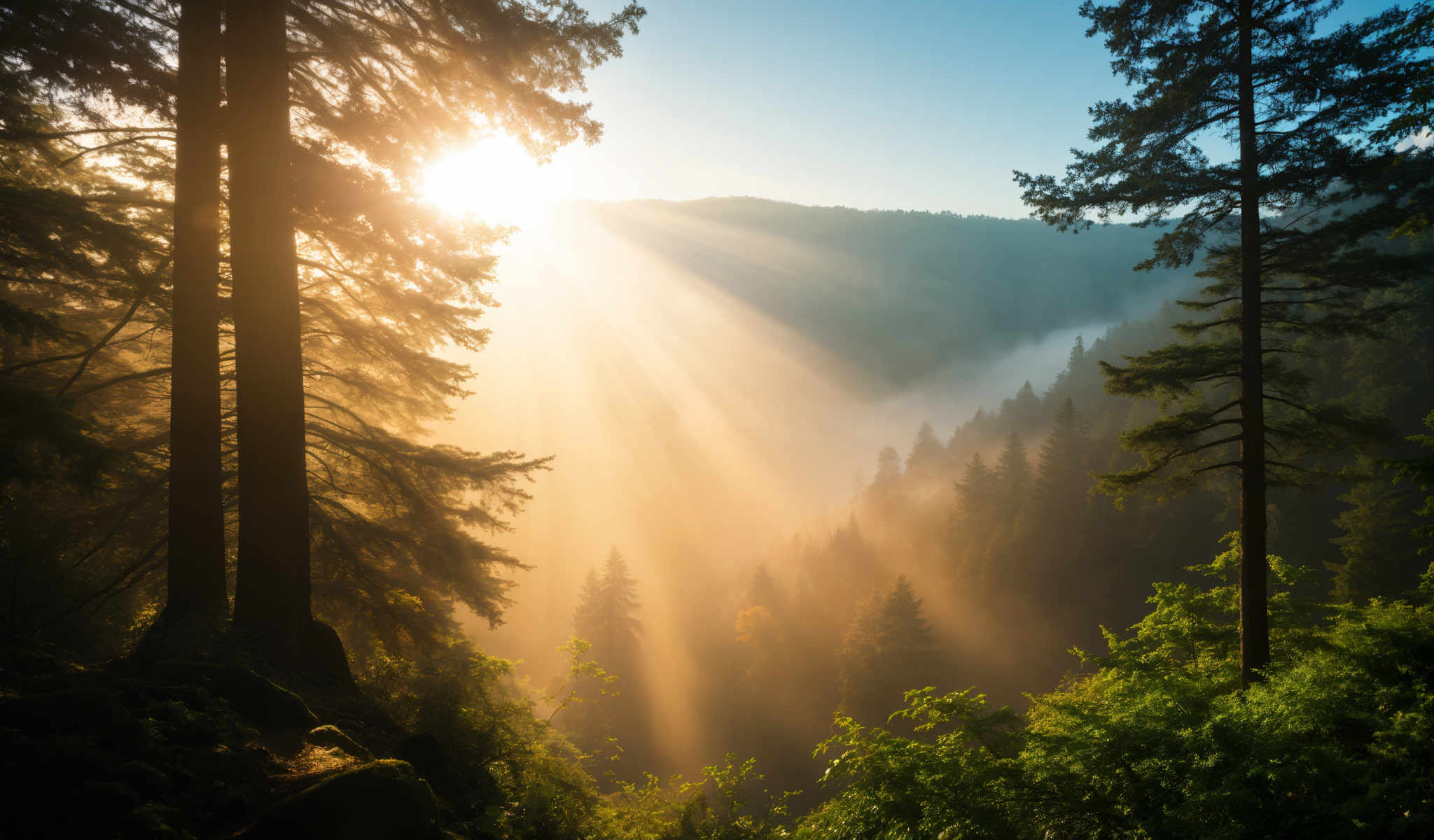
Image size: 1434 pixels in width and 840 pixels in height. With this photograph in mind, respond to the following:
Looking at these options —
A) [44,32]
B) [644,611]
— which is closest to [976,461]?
[644,611]

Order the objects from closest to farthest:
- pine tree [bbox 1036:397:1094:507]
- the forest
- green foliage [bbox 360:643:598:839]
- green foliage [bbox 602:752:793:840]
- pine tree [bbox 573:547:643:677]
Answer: the forest, green foliage [bbox 360:643:598:839], green foliage [bbox 602:752:793:840], pine tree [bbox 1036:397:1094:507], pine tree [bbox 573:547:643:677]

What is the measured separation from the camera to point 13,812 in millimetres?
2855

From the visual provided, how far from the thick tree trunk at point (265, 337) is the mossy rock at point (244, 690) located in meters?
1.43

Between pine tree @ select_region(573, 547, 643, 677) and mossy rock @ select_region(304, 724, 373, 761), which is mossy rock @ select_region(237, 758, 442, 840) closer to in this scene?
mossy rock @ select_region(304, 724, 373, 761)

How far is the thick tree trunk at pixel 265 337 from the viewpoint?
625 centimetres

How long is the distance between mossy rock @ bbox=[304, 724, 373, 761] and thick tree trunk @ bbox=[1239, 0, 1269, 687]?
10.9 meters

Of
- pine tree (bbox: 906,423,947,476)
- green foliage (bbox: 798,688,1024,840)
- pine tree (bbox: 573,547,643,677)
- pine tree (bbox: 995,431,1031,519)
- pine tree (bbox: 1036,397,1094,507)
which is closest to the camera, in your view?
green foliage (bbox: 798,688,1024,840)

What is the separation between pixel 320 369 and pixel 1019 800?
10715mm

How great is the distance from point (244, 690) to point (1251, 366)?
12.4m

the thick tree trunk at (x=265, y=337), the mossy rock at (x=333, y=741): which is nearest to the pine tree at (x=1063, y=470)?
the thick tree trunk at (x=265, y=337)

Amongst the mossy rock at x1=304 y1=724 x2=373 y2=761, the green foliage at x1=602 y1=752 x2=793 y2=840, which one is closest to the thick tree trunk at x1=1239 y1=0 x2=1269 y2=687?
the green foliage at x1=602 y1=752 x2=793 y2=840

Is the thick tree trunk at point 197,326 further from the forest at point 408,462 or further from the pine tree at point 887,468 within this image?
the pine tree at point 887,468

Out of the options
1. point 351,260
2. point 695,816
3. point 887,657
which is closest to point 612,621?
point 887,657

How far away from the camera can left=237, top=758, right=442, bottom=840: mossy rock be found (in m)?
3.39
